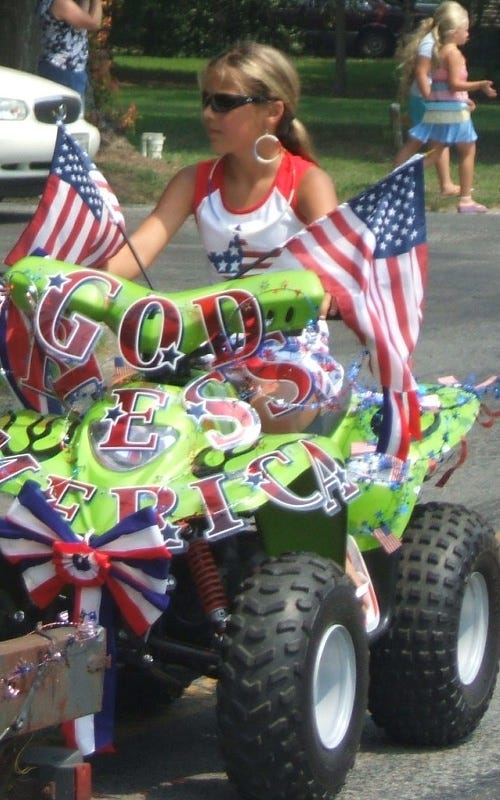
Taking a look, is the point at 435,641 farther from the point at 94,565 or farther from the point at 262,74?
the point at 262,74

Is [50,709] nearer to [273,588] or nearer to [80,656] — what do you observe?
[80,656]

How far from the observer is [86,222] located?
14.0ft

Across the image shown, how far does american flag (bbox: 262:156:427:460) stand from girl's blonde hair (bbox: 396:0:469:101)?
10.9m

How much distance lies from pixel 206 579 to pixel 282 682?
0.38 meters

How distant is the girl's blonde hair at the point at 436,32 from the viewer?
14422mm

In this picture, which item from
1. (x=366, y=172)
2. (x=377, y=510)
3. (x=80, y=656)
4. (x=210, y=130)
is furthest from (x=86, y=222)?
(x=366, y=172)

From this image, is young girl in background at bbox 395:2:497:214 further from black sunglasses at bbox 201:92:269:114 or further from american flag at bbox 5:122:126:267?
american flag at bbox 5:122:126:267

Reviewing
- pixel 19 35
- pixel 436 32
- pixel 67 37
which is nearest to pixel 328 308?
pixel 67 37

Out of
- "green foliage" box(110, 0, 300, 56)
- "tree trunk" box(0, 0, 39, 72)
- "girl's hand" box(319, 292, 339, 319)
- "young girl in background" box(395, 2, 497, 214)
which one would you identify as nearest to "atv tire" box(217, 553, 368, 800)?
"girl's hand" box(319, 292, 339, 319)

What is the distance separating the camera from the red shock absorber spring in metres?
3.71

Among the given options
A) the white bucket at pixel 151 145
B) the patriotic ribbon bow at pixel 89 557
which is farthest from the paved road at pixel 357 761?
the white bucket at pixel 151 145

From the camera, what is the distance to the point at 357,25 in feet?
144

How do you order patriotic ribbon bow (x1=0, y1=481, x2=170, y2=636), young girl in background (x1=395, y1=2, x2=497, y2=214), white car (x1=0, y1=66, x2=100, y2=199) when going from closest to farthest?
patriotic ribbon bow (x1=0, y1=481, x2=170, y2=636) < white car (x1=0, y1=66, x2=100, y2=199) < young girl in background (x1=395, y1=2, x2=497, y2=214)

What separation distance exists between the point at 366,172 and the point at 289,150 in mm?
12601
